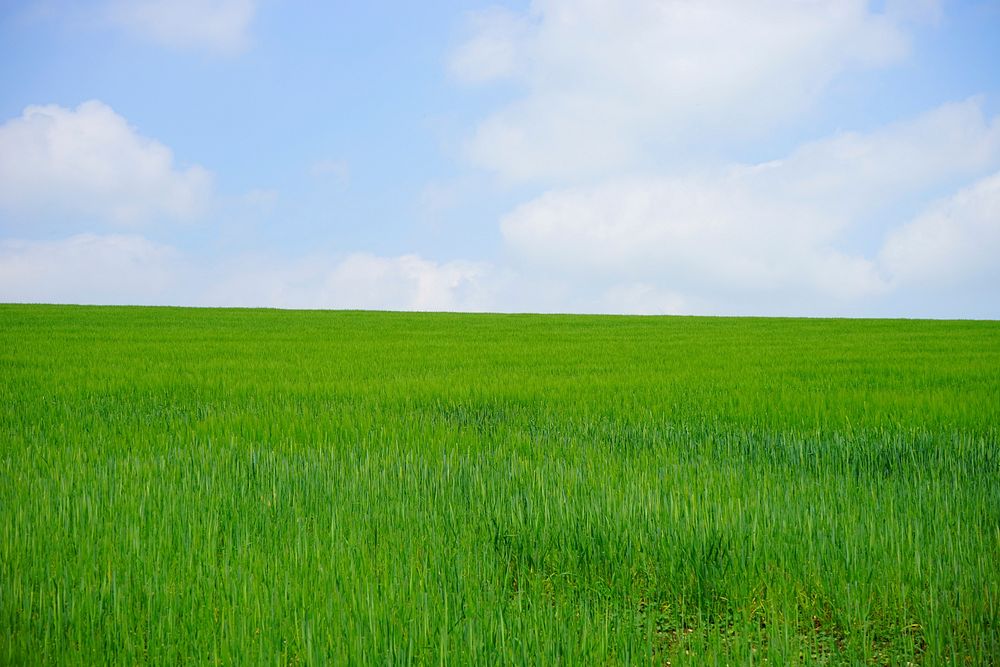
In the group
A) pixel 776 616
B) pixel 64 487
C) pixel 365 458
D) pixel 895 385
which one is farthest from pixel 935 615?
pixel 895 385

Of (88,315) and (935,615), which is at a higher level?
(88,315)

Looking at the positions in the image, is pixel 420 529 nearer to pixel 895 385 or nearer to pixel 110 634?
pixel 110 634

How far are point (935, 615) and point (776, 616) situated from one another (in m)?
0.61

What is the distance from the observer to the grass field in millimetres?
2465

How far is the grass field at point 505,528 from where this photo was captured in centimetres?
246

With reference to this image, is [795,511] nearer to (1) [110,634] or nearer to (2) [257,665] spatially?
(2) [257,665]

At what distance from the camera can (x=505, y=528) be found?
353cm

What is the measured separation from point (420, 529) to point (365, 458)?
1.93 meters

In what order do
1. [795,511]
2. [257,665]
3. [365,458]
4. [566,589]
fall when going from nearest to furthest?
1. [257,665]
2. [566,589]
3. [795,511]
4. [365,458]

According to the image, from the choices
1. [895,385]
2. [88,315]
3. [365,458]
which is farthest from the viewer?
[88,315]

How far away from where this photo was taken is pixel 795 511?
3.72m

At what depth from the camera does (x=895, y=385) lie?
33.2ft

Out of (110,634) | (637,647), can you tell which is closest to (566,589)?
(637,647)

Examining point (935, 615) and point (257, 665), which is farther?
point (935, 615)
